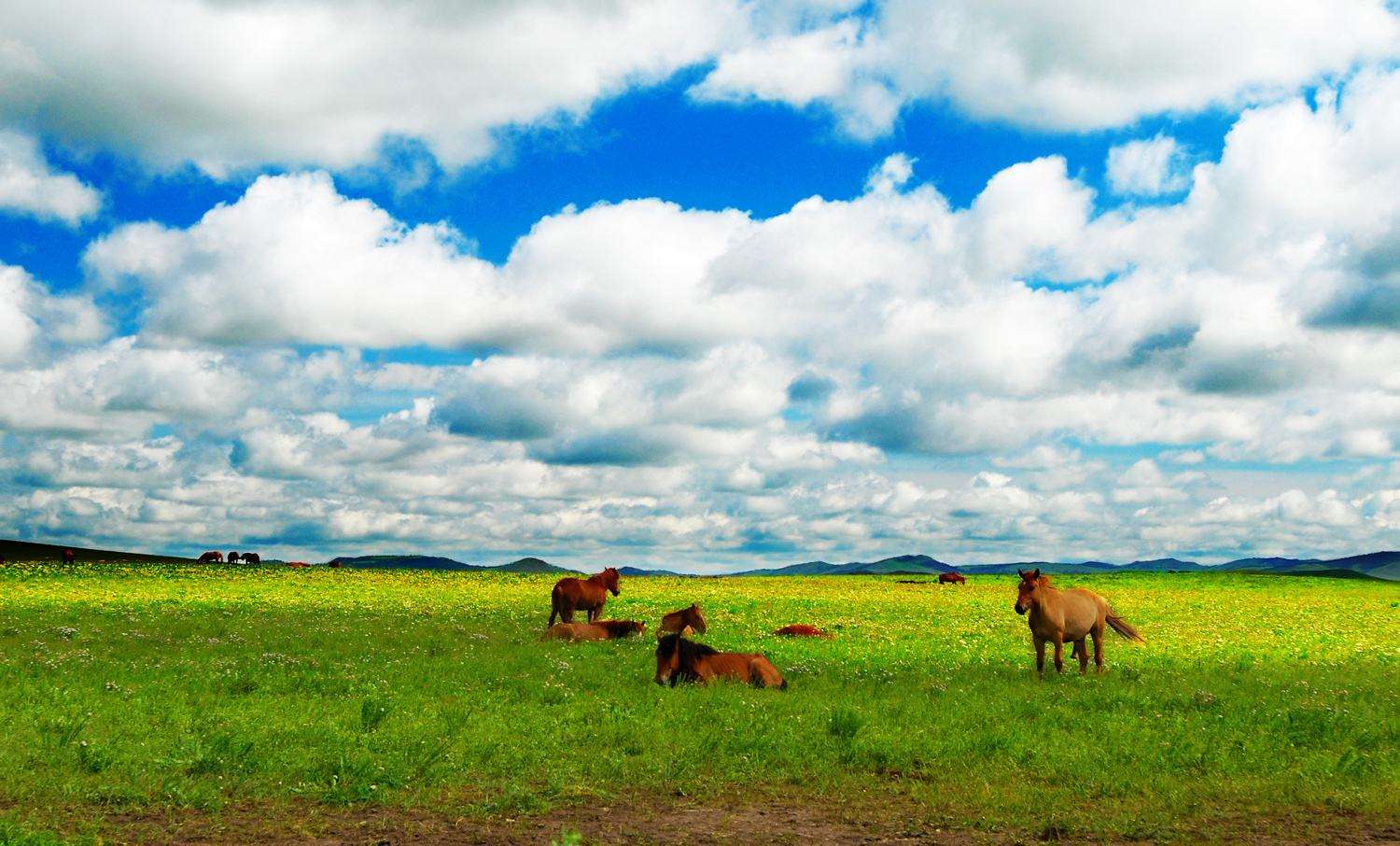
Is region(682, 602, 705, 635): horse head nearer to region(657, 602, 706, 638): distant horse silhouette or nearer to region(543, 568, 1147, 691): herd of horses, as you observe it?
region(657, 602, 706, 638): distant horse silhouette

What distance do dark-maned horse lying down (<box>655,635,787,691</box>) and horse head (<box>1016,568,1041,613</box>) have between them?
633 cm

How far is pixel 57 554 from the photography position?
349 ft

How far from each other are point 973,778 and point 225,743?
1022 centimetres

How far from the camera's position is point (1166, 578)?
326ft

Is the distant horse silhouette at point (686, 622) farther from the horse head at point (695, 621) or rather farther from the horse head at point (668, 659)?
the horse head at point (668, 659)

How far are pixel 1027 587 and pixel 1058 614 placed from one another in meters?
0.91

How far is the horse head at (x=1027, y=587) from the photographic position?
21759 mm

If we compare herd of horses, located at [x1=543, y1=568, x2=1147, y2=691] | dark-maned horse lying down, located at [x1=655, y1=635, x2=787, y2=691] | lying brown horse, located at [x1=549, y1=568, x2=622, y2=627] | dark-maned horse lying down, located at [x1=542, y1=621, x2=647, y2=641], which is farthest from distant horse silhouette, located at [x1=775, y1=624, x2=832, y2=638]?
dark-maned horse lying down, located at [x1=655, y1=635, x2=787, y2=691]

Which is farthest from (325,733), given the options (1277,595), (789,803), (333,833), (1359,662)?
(1277,595)

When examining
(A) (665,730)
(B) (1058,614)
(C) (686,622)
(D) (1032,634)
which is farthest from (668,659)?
(C) (686,622)

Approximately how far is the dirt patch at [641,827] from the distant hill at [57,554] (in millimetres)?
99744

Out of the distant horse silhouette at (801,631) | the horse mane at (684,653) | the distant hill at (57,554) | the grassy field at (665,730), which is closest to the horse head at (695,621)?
the distant horse silhouette at (801,631)

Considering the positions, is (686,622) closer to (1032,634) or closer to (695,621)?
(695,621)

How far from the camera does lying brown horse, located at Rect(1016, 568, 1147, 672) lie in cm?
2167
